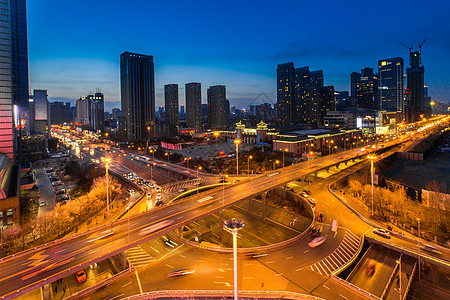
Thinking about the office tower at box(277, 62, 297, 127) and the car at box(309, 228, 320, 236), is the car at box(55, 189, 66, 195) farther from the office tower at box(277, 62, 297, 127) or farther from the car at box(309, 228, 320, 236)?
the office tower at box(277, 62, 297, 127)

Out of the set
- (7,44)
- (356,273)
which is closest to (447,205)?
(356,273)

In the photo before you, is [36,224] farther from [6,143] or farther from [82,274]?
[6,143]

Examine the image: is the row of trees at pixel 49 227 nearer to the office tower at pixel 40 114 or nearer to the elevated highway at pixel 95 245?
the elevated highway at pixel 95 245

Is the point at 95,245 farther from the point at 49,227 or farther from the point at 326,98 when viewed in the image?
the point at 326,98

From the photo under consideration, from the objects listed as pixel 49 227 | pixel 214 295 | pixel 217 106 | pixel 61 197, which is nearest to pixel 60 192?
pixel 61 197

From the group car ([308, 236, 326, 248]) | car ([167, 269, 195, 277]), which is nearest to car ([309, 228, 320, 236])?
car ([308, 236, 326, 248])

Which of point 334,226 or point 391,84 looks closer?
point 334,226
